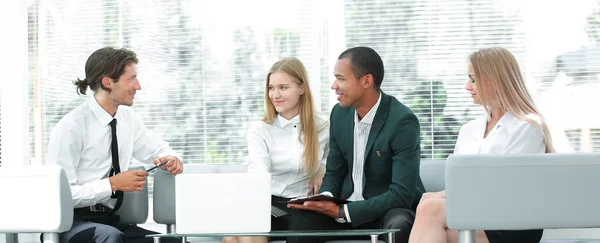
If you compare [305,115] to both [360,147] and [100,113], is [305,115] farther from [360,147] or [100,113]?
[100,113]

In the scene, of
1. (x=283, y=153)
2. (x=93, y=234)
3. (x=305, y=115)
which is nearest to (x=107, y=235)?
(x=93, y=234)

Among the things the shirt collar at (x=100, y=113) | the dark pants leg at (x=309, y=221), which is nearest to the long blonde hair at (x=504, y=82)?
the dark pants leg at (x=309, y=221)

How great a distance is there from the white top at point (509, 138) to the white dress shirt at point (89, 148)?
153cm

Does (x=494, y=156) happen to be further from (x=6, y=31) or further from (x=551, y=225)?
(x=6, y=31)

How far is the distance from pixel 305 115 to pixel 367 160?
1.47ft

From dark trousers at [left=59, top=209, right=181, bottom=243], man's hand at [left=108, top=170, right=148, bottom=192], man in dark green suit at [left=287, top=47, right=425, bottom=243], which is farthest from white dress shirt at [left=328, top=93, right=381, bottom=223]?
dark trousers at [left=59, top=209, right=181, bottom=243]

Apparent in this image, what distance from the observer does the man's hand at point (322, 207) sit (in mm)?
3143

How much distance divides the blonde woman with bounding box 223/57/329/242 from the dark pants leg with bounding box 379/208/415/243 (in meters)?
0.56

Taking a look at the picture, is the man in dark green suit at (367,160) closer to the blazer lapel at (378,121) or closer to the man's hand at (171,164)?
the blazer lapel at (378,121)

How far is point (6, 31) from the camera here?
4953 millimetres

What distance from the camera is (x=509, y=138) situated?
3125 millimetres

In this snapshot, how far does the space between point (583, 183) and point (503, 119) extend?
664 mm

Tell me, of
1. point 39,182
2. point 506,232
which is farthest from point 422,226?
point 39,182

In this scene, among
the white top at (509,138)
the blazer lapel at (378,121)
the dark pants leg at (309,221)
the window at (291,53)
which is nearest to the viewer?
the white top at (509,138)
